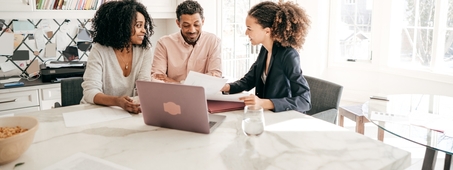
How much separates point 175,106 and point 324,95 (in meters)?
1.10

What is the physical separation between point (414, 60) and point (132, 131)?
3722mm

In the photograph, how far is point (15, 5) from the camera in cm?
271

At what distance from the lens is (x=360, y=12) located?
435 centimetres

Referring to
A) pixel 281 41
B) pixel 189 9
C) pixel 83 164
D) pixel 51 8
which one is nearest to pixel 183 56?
pixel 189 9

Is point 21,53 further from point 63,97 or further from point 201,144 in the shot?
point 201,144

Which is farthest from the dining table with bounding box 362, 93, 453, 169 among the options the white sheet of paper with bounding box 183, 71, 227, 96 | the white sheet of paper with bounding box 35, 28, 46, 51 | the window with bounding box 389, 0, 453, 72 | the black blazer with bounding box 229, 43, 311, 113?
the white sheet of paper with bounding box 35, 28, 46, 51

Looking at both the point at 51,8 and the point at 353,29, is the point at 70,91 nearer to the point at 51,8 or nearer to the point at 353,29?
the point at 51,8

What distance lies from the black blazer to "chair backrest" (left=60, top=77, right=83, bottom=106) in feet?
3.12

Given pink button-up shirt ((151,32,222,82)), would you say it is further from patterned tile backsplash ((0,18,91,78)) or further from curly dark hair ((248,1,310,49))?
patterned tile backsplash ((0,18,91,78))

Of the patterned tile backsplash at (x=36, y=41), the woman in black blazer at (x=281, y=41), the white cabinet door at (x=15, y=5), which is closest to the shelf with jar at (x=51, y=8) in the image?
the white cabinet door at (x=15, y=5)

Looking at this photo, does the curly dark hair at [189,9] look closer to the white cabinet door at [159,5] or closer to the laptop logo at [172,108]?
the white cabinet door at [159,5]

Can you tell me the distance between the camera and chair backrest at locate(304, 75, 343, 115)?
2062 mm

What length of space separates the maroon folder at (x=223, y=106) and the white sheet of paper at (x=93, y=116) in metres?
0.37

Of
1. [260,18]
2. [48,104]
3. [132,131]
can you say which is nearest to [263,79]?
[260,18]
